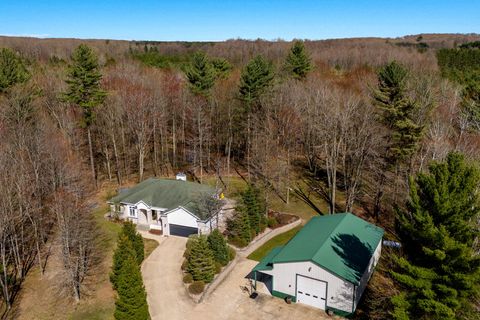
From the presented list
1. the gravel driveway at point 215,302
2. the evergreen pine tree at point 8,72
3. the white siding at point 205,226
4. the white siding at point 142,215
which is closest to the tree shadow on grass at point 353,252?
the gravel driveway at point 215,302

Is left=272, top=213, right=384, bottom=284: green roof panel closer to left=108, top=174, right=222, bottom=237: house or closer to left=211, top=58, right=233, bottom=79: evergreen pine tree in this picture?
left=108, top=174, right=222, bottom=237: house

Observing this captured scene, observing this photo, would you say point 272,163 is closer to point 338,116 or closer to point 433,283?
point 338,116

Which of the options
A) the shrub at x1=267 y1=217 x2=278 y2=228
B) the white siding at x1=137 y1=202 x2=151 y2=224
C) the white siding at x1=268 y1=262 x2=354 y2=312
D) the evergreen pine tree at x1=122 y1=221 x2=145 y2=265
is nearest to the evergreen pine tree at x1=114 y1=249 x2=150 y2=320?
the evergreen pine tree at x1=122 y1=221 x2=145 y2=265

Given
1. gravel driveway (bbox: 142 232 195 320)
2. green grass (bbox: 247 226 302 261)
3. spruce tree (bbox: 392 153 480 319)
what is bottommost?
gravel driveway (bbox: 142 232 195 320)

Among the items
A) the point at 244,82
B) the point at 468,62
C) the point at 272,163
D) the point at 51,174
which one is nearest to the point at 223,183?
the point at 272,163

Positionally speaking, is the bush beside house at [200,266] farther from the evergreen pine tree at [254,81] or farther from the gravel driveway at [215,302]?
the evergreen pine tree at [254,81]

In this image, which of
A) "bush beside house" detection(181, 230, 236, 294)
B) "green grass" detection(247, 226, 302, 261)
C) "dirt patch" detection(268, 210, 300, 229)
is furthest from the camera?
"dirt patch" detection(268, 210, 300, 229)
